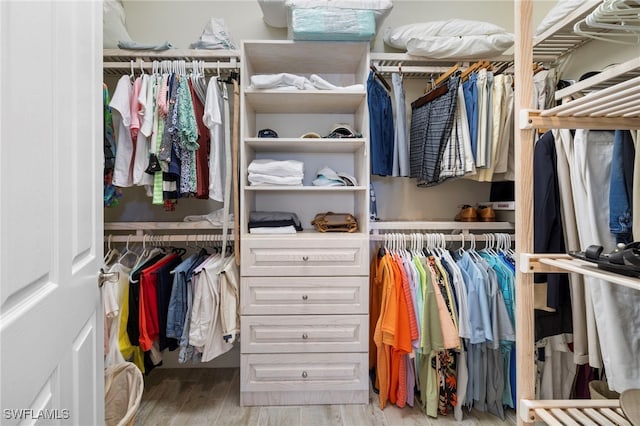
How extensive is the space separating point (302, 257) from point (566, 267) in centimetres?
125

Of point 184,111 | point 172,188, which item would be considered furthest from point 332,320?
point 184,111

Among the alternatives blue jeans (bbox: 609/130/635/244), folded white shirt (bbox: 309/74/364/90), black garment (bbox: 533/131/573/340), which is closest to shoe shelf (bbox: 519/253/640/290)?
blue jeans (bbox: 609/130/635/244)

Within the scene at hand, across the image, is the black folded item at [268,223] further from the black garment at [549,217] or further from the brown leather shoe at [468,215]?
the black garment at [549,217]

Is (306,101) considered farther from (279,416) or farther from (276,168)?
(279,416)

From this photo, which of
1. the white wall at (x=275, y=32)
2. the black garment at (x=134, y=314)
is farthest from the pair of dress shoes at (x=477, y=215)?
the black garment at (x=134, y=314)

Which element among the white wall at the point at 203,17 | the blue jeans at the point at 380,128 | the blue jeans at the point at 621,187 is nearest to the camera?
the blue jeans at the point at 621,187

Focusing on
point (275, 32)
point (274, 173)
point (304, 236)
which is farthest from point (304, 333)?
point (275, 32)

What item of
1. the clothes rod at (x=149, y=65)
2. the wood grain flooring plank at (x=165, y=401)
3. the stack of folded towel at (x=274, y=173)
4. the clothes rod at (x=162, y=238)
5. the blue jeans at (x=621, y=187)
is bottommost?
the wood grain flooring plank at (x=165, y=401)

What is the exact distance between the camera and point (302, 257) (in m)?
1.86

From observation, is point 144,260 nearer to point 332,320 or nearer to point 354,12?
point 332,320

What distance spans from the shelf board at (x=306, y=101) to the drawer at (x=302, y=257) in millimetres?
809

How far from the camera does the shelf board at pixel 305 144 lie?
6.31 feet

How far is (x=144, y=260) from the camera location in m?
2.01

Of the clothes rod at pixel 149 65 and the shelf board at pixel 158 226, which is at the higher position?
the clothes rod at pixel 149 65
